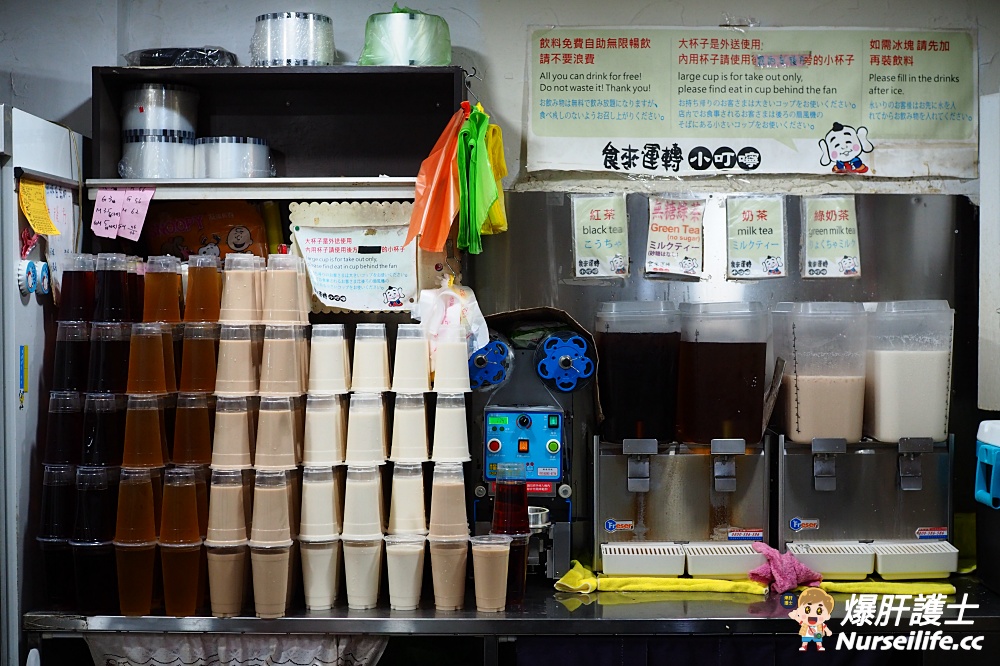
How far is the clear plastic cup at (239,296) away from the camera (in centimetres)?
285

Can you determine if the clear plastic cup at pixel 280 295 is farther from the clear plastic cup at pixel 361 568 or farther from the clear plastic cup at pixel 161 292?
the clear plastic cup at pixel 361 568

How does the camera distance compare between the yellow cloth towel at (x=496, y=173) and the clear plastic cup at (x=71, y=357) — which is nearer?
the clear plastic cup at (x=71, y=357)

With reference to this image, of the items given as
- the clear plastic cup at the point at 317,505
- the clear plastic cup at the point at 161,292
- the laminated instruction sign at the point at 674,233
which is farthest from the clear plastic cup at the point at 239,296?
the laminated instruction sign at the point at 674,233

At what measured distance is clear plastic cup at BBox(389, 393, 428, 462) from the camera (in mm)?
2848

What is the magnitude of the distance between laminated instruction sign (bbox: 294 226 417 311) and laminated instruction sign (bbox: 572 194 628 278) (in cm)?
68

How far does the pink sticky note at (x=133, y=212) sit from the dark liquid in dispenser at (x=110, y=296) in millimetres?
241

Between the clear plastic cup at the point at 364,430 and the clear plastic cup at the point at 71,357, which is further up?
the clear plastic cup at the point at 71,357

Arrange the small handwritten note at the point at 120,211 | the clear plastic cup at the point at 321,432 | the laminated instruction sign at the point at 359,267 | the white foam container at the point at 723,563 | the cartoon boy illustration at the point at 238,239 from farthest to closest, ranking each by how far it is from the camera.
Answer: the cartoon boy illustration at the point at 238,239
the laminated instruction sign at the point at 359,267
the small handwritten note at the point at 120,211
the white foam container at the point at 723,563
the clear plastic cup at the point at 321,432

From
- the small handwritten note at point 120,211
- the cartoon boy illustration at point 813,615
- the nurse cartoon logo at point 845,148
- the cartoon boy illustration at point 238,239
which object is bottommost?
the cartoon boy illustration at point 813,615

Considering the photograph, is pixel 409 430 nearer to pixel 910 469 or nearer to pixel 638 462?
pixel 638 462

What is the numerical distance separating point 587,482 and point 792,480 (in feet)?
2.45

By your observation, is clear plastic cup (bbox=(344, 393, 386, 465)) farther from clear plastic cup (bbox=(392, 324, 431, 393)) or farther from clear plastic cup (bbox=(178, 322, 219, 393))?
clear plastic cup (bbox=(178, 322, 219, 393))

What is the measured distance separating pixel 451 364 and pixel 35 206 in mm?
1345

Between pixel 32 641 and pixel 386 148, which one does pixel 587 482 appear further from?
pixel 32 641
